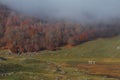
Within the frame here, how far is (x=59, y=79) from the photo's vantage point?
105m

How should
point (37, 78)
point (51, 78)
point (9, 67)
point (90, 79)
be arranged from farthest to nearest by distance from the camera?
point (9, 67)
point (90, 79)
point (51, 78)
point (37, 78)

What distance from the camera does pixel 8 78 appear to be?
92.8m

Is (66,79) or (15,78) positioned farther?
(66,79)

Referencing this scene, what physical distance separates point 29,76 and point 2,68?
2033 cm

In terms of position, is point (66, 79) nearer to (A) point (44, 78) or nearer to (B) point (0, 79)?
(A) point (44, 78)

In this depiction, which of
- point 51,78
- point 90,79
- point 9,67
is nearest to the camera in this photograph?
point 51,78

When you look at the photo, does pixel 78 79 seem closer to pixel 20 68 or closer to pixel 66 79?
pixel 66 79

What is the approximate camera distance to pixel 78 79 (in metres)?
107

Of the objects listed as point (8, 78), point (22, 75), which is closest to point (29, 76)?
point (22, 75)

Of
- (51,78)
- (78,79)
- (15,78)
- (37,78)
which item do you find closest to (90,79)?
(78,79)

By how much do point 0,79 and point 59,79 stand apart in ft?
73.9

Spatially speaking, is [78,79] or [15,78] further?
[78,79]

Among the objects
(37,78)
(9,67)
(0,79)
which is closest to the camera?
(0,79)

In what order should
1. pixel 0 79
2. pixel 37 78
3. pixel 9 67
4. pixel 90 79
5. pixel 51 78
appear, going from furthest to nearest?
pixel 9 67 < pixel 90 79 < pixel 51 78 < pixel 37 78 < pixel 0 79
